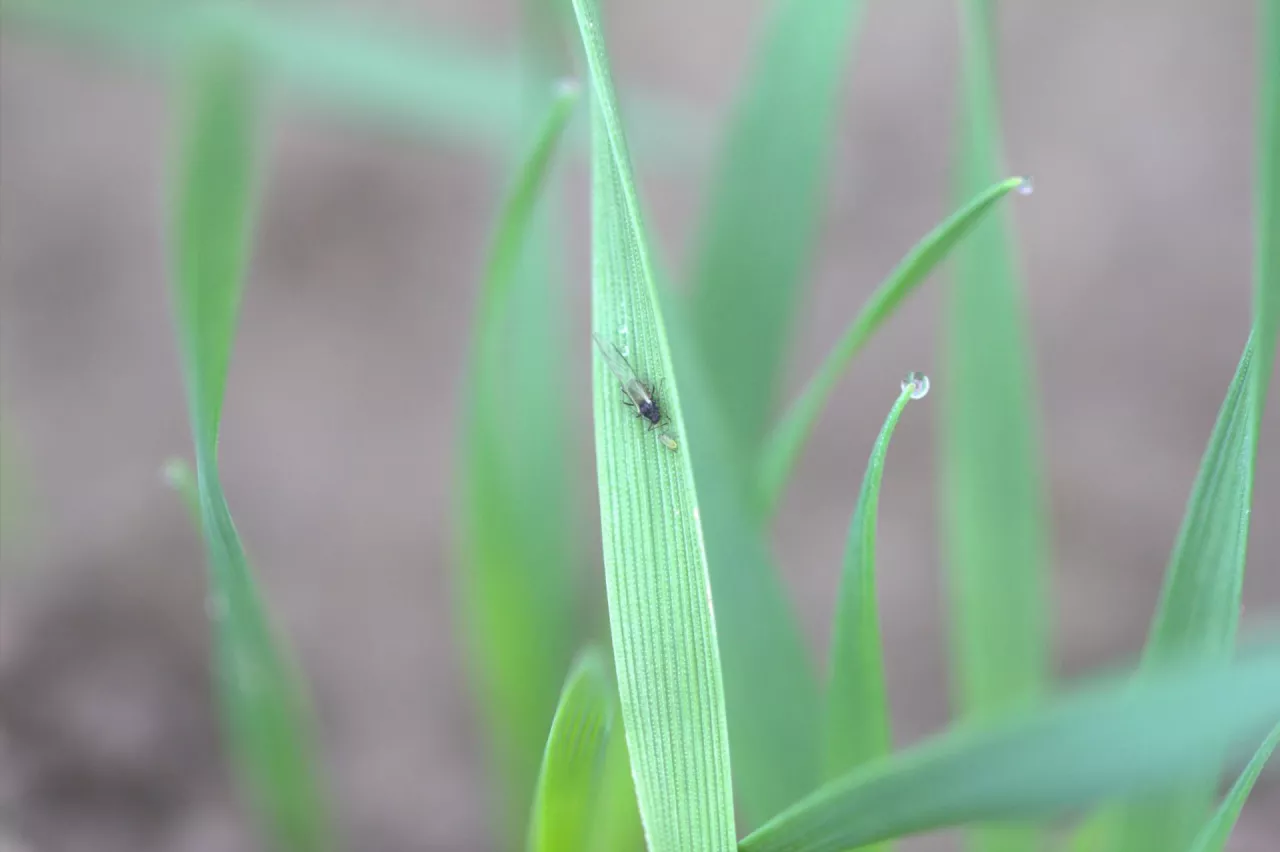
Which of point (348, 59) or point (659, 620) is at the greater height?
point (348, 59)

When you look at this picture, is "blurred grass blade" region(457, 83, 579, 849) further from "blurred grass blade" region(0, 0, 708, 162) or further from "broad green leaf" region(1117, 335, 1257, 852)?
"broad green leaf" region(1117, 335, 1257, 852)

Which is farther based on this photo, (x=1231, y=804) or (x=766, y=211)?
(x=766, y=211)

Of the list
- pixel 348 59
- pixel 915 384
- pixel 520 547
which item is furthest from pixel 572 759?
pixel 348 59

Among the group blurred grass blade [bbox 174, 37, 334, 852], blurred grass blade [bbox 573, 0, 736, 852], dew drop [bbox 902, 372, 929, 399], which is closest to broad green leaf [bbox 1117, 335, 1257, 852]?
dew drop [bbox 902, 372, 929, 399]

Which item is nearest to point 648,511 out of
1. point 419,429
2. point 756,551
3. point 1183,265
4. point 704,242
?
point 756,551

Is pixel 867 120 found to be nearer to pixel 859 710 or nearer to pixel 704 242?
pixel 704 242

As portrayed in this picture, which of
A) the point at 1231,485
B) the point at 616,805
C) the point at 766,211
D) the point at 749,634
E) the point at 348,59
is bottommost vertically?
the point at 616,805

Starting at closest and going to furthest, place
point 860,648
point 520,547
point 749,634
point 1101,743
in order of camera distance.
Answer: point 1101,743, point 860,648, point 749,634, point 520,547

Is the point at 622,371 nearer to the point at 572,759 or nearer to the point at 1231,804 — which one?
the point at 572,759
